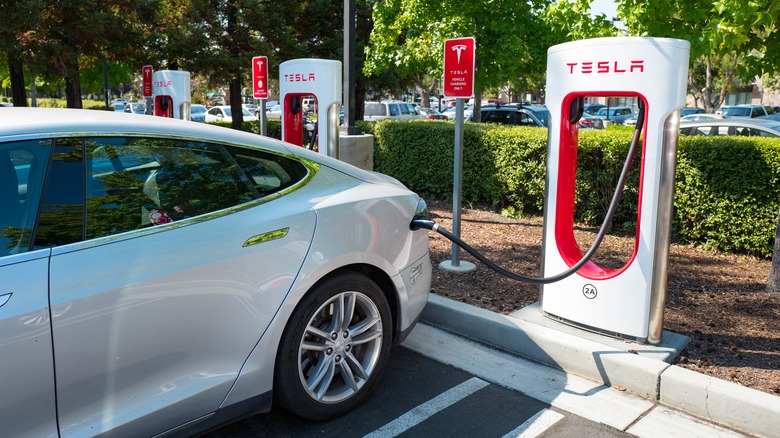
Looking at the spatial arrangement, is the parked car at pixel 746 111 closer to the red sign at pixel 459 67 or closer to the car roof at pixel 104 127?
the red sign at pixel 459 67

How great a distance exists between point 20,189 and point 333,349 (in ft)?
5.60

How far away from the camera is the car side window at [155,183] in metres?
2.86

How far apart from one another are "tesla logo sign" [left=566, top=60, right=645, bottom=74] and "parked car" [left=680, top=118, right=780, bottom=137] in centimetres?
693

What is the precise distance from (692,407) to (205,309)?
109 inches

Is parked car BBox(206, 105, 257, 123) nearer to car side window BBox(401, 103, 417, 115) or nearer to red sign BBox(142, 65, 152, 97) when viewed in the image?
car side window BBox(401, 103, 417, 115)

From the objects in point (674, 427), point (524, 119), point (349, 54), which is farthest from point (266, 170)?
point (524, 119)

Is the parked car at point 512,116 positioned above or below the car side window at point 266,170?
above

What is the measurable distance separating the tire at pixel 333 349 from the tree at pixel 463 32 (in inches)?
405

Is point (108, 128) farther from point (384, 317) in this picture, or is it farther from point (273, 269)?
point (384, 317)

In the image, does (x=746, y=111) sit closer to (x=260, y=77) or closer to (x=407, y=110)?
(x=407, y=110)

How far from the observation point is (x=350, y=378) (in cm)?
371

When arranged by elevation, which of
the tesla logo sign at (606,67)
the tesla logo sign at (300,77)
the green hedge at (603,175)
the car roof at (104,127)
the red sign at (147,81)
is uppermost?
the red sign at (147,81)

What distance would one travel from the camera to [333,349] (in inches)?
141

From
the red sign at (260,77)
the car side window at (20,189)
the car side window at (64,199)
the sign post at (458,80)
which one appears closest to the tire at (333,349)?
the car side window at (64,199)
